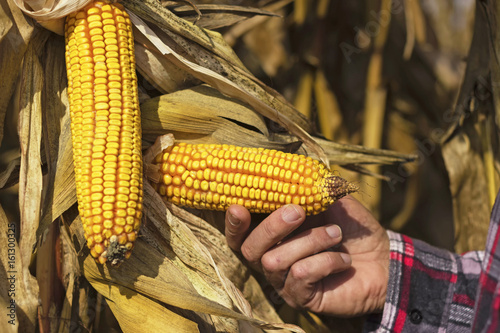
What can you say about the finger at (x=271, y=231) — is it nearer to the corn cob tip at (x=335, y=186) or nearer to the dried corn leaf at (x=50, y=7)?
the corn cob tip at (x=335, y=186)

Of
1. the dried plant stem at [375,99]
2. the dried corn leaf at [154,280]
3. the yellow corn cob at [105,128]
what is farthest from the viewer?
the dried plant stem at [375,99]

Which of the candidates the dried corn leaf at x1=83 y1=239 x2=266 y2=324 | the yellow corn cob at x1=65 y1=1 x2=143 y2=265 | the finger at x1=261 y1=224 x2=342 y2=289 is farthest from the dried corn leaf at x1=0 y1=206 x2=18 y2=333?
the finger at x1=261 y1=224 x2=342 y2=289

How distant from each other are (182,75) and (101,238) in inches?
29.6

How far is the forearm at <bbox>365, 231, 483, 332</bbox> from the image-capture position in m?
1.87

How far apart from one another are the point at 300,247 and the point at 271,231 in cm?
18

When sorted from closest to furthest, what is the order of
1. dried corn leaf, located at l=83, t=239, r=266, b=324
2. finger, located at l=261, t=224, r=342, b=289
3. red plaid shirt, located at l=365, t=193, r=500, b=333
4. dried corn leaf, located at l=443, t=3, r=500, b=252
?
dried corn leaf, located at l=83, t=239, r=266, b=324, finger, located at l=261, t=224, r=342, b=289, red plaid shirt, located at l=365, t=193, r=500, b=333, dried corn leaf, located at l=443, t=3, r=500, b=252

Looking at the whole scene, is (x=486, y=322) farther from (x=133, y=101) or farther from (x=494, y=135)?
(x=494, y=135)

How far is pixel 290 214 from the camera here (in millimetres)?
1527

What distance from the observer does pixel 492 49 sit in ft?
7.25

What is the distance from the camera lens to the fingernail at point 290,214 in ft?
4.99

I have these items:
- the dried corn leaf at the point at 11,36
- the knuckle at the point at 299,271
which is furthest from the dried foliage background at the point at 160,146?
the knuckle at the point at 299,271

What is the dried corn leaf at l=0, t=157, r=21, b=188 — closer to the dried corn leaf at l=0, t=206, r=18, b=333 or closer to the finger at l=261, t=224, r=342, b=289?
the dried corn leaf at l=0, t=206, r=18, b=333

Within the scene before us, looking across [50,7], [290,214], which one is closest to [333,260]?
[290,214]

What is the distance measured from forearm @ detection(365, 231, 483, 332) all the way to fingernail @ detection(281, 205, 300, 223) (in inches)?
27.7
